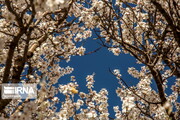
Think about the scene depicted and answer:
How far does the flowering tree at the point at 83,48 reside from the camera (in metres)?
4.31

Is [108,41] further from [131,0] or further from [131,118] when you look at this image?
[131,118]

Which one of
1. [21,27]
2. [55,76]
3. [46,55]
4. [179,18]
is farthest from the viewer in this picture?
[55,76]

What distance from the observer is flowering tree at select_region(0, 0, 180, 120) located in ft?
14.1

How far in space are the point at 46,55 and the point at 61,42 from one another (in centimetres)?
80

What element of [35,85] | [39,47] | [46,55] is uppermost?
[46,55]

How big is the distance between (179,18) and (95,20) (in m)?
2.58

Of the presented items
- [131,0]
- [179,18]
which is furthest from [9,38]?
[179,18]

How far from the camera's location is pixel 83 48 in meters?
8.47

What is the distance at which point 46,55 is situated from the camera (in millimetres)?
8023

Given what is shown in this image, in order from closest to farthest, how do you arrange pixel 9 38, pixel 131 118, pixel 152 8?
pixel 131 118
pixel 152 8
pixel 9 38

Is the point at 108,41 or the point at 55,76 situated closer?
the point at 108,41

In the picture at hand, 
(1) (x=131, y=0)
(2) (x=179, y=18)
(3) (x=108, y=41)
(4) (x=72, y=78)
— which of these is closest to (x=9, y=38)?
(4) (x=72, y=78)

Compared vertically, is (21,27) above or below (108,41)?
below

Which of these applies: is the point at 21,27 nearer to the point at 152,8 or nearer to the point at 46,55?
the point at 46,55
